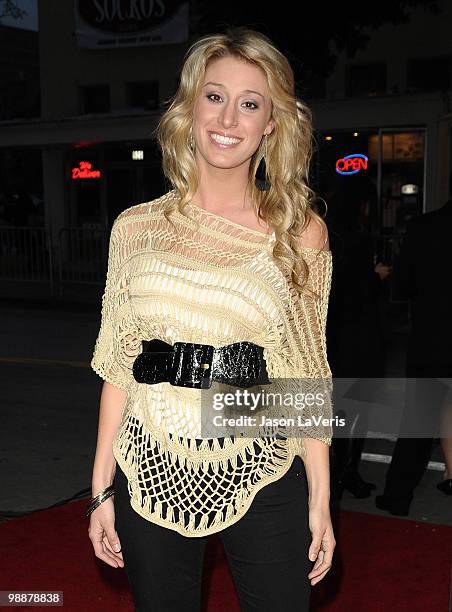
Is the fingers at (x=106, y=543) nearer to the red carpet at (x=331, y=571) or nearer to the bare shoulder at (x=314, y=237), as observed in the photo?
the bare shoulder at (x=314, y=237)

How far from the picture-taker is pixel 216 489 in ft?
6.42

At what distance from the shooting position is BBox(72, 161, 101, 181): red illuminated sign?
19906 mm

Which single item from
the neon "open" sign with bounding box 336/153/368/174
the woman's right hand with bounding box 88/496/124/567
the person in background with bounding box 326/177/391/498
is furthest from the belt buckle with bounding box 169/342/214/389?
the neon "open" sign with bounding box 336/153/368/174

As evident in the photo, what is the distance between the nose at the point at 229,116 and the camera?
80.7 inches

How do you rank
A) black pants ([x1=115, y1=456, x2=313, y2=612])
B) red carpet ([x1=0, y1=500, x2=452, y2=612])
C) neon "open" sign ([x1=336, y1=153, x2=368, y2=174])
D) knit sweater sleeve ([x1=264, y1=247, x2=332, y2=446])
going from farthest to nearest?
neon "open" sign ([x1=336, y1=153, x2=368, y2=174])
red carpet ([x1=0, y1=500, x2=452, y2=612])
knit sweater sleeve ([x1=264, y1=247, x2=332, y2=446])
black pants ([x1=115, y1=456, x2=313, y2=612])

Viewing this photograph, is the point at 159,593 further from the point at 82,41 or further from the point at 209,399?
the point at 82,41

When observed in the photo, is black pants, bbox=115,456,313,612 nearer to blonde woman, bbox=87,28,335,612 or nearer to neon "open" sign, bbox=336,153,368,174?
blonde woman, bbox=87,28,335,612

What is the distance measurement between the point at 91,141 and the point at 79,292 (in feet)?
17.4

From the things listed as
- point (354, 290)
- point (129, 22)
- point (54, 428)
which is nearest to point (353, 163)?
point (129, 22)

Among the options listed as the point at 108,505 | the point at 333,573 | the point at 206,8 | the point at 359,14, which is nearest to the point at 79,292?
the point at 206,8

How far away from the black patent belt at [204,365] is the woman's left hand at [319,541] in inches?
14.8

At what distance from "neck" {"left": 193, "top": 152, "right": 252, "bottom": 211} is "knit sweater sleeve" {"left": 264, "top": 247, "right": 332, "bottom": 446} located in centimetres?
27

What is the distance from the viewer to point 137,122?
16.8m

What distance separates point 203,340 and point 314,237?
0.41 m
